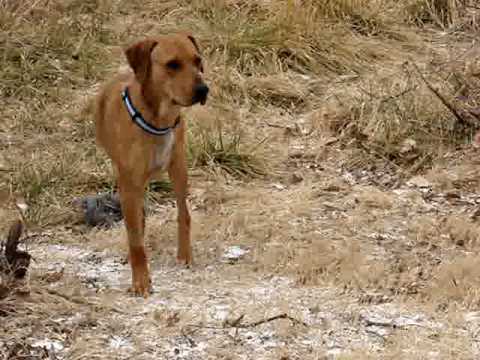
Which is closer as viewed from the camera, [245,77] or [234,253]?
[234,253]

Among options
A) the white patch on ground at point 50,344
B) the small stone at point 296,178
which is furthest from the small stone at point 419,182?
the white patch on ground at point 50,344

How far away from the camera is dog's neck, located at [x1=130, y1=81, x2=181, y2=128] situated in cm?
414

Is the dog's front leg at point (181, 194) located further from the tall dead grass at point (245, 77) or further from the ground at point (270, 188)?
the tall dead grass at point (245, 77)

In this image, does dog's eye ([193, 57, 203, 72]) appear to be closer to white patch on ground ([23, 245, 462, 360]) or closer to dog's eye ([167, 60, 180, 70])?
dog's eye ([167, 60, 180, 70])

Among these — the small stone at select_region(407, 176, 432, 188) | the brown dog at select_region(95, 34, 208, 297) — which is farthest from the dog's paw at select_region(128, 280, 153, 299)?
the small stone at select_region(407, 176, 432, 188)

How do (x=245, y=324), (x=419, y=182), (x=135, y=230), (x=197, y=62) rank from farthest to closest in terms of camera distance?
(x=419, y=182)
(x=135, y=230)
(x=197, y=62)
(x=245, y=324)

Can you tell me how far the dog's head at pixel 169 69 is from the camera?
4.00 metres

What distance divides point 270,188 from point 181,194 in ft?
4.04

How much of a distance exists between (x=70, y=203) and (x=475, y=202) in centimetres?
208

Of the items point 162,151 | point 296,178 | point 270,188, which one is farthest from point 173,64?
point 296,178

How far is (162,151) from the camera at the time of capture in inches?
167

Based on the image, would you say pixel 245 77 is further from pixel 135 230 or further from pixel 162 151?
pixel 135 230

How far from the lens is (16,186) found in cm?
542

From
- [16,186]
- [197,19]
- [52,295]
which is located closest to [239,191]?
[16,186]
